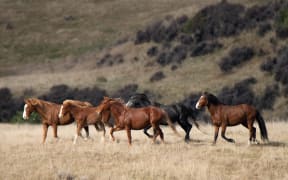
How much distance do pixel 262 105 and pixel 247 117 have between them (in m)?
24.6

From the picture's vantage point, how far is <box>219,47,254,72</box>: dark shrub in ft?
167

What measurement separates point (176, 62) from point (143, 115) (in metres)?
38.3

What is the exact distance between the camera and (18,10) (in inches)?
3937

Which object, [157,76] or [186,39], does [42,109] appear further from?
[186,39]

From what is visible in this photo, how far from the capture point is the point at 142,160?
1652 cm

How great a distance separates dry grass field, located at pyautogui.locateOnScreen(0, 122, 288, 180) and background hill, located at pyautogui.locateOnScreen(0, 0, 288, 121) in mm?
21579

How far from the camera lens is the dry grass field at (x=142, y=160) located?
49.4 ft

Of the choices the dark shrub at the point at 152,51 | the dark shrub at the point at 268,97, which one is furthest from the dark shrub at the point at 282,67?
the dark shrub at the point at 152,51

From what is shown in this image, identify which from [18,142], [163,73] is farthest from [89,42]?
[18,142]

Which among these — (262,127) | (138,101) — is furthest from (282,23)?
(262,127)

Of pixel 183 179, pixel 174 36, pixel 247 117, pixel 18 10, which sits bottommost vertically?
pixel 183 179

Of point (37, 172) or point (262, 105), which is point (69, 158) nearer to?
point (37, 172)

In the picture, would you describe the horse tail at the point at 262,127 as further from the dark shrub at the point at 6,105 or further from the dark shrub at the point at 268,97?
the dark shrub at the point at 6,105

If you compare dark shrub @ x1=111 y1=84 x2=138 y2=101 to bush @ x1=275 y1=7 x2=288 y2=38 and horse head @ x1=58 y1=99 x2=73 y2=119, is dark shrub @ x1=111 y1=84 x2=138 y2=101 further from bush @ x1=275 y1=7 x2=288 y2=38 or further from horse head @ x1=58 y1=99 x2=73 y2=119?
horse head @ x1=58 y1=99 x2=73 y2=119
